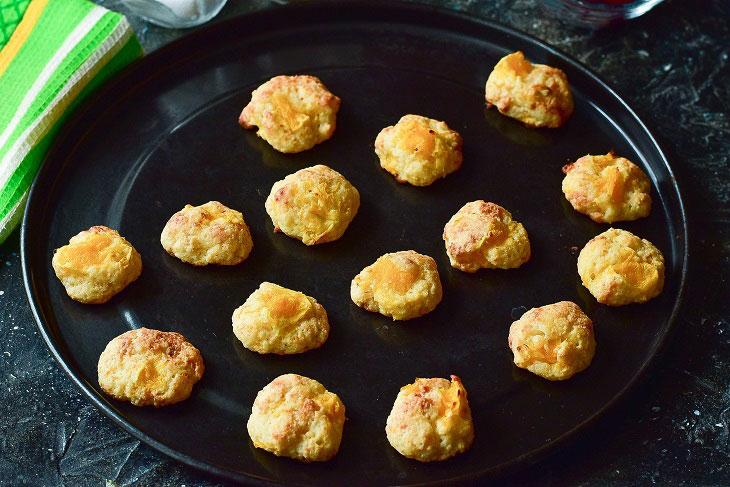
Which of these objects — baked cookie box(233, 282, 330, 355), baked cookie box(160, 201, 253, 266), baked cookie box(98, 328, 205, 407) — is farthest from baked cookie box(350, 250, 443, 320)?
baked cookie box(98, 328, 205, 407)

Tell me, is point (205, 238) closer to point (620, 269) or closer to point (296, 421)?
point (296, 421)

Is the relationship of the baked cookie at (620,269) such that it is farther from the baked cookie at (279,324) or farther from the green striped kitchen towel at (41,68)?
the green striped kitchen towel at (41,68)

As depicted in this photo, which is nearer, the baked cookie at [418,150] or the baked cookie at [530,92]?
the baked cookie at [418,150]

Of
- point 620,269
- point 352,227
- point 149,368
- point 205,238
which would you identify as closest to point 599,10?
point 620,269

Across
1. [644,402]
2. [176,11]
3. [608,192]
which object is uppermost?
[176,11]

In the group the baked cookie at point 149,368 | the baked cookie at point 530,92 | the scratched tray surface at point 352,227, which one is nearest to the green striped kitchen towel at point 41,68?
the scratched tray surface at point 352,227

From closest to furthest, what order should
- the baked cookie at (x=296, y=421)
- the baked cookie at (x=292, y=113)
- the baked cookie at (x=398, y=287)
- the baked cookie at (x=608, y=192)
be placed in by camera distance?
the baked cookie at (x=296, y=421), the baked cookie at (x=398, y=287), the baked cookie at (x=608, y=192), the baked cookie at (x=292, y=113)

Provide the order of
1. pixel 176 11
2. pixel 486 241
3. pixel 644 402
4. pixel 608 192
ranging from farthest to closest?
pixel 176 11
pixel 608 192
pixel 486 241
pixel 644 402
